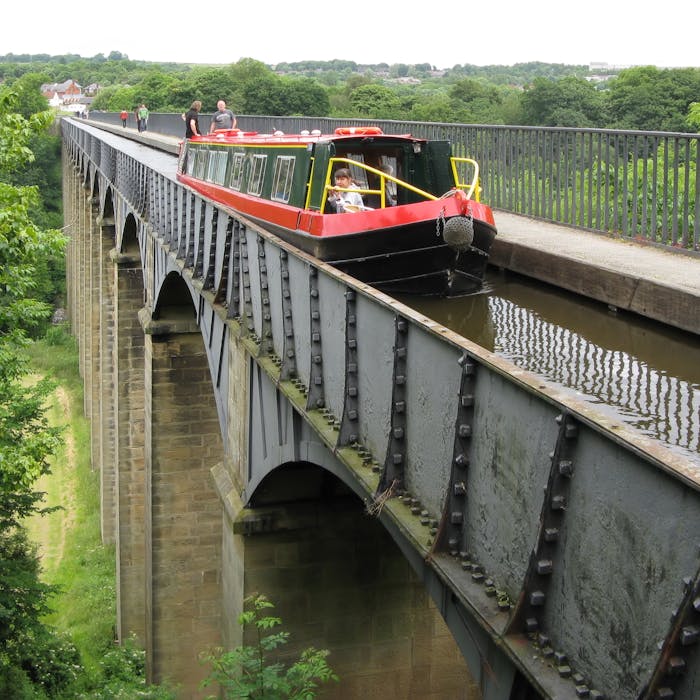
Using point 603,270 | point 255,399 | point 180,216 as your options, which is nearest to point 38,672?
point 180,216

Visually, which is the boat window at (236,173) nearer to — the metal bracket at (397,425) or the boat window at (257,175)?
the boat window at (257,175)

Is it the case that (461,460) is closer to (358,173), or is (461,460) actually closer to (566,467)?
(566,467)

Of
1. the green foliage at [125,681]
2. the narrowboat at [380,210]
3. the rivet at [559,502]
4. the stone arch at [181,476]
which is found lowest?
the green foliage at [125,681]

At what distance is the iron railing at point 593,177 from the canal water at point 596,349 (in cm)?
154

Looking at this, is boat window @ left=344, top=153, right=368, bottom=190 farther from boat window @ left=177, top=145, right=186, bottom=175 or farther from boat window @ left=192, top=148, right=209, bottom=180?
boat window @ left=177, top=145, right=186, bottom=175

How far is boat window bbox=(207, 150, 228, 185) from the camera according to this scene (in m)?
16.2

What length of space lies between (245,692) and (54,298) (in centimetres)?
7430

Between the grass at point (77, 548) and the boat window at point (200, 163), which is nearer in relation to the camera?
the boat window at point (200, 163)

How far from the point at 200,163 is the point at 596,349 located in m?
12.5

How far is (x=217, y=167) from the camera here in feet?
55.1

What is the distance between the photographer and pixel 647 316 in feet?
28.7

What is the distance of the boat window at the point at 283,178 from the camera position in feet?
38.4

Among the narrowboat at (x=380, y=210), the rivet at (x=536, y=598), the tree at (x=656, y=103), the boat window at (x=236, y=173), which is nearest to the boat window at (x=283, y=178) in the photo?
the narrowboat at (x=380, y=210)

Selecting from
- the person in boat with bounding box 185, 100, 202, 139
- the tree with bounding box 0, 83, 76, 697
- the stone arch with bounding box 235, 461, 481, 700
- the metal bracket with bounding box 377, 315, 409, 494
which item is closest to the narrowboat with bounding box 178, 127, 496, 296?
the stone arch with bounding box 235, 461, 481, 700
